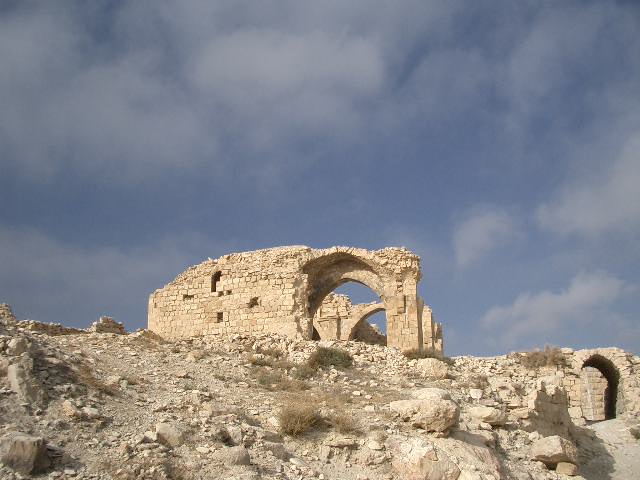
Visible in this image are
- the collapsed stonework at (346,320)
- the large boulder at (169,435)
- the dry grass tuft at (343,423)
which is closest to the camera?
the large boulder at (169,435)

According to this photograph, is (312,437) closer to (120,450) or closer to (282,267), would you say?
(120,450)

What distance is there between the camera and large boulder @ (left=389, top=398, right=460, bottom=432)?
903 centimetres

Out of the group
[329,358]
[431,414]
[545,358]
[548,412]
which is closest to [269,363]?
[329,358]

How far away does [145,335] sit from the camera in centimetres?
1482

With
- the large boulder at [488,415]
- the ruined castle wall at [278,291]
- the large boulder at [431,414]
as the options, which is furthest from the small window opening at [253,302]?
the large boulder at [431,414]

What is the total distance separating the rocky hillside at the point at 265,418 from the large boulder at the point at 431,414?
18 millimetres

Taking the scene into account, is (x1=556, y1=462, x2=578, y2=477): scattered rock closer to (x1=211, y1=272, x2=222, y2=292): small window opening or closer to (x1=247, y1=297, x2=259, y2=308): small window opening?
(x1=247, y1=297, x2=259, y2=308): small window opening

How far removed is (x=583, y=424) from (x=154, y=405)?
425 inches

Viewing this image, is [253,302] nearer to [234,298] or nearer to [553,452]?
[234,298]

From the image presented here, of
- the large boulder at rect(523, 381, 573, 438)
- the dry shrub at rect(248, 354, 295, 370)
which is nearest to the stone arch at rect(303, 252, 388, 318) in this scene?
the dry shrub at rect(248, 354, 295, 370)

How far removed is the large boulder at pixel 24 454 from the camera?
20.8 feet

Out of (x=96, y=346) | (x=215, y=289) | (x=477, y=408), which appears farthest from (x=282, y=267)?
(x=477, y=408)

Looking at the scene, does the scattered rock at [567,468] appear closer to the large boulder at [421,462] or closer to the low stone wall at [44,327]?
the large boulder at [421,462]

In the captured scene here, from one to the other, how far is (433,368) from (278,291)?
17.9ft
